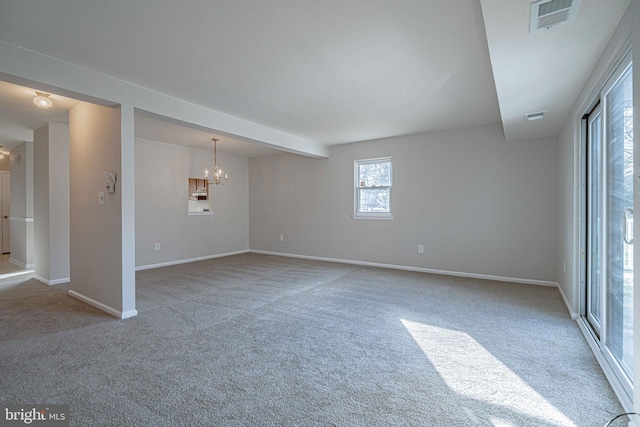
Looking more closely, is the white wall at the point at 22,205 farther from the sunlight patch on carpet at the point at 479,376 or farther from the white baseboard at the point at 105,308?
the sunlight patch on carpet at the point at 479,376

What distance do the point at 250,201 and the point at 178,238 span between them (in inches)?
82.2

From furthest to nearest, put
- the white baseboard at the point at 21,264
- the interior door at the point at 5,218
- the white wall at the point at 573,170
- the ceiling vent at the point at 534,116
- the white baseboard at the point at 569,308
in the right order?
the interior door at the point at 5,218
the white baseboard at the point at 21,264
the ceiling vent at the point at 534,116
the white baseboard at the point at 569,308
the white wall at the point at 573,170

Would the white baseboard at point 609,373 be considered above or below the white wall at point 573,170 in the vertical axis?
below

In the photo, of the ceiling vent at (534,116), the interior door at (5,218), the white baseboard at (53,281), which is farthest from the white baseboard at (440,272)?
the interior door at (5,218)

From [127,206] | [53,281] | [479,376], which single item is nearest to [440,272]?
[479,376]

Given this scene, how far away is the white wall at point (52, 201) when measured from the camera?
447 centimetres

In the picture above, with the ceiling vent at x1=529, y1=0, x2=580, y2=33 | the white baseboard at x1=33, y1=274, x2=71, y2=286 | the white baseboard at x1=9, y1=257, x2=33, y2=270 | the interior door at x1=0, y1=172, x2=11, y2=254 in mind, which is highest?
the ceiling vent at x1=529, y1=0, x2=580, y2=33

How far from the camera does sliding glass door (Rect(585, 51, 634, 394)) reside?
6.13 feet

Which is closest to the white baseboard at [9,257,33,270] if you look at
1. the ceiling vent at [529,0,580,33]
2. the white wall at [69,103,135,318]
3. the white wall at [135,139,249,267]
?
the white wall at [135,139,249,267]

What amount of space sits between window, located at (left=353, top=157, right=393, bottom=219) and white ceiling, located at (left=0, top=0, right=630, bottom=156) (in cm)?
194

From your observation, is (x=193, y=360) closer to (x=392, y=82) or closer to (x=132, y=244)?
(x=132, y=244)

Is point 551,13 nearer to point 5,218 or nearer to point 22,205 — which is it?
point 22,205

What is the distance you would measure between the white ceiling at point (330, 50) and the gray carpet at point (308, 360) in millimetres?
2180

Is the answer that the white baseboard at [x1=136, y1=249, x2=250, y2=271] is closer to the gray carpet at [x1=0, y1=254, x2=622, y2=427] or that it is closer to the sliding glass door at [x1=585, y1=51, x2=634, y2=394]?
the gray carpet at [x1=0, y1=254, x2=622, y2=427]
